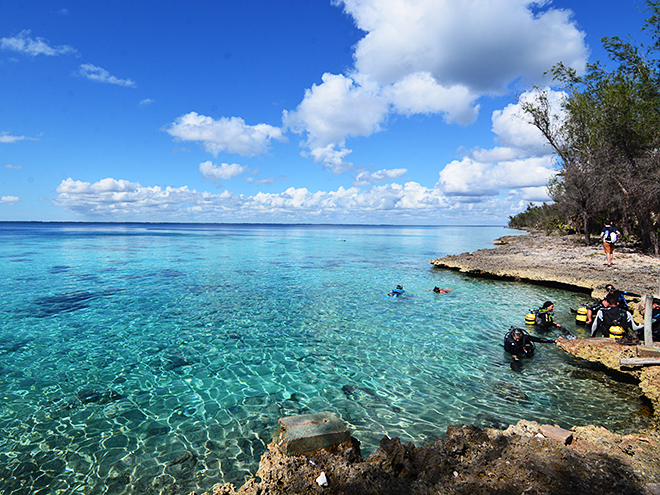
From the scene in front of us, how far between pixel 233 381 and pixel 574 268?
23067mm

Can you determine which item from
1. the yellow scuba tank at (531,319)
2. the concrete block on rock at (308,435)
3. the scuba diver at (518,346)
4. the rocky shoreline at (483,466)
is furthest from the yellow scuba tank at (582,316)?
the concrete block on rock at (308,435)

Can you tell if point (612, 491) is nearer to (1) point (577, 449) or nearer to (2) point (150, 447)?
(1) point (577, 449)

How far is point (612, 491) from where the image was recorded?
4098 millimetres

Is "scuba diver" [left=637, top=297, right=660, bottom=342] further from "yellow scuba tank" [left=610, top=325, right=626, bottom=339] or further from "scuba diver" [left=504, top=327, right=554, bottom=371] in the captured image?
"scuba diver" [left=504, top=327, right=554, bottom=371]

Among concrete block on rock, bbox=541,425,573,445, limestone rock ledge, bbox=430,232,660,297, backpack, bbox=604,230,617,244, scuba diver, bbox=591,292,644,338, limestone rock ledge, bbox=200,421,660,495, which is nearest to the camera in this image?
limestone rock ledge, bbox=200,421,660,495

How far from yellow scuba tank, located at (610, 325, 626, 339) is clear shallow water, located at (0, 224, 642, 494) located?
1.95 metres

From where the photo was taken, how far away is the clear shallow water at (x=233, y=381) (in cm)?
594

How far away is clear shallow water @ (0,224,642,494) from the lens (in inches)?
234

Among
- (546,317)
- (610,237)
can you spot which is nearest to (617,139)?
(610,237)

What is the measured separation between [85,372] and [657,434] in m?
12.6

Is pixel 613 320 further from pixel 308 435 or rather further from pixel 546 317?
pixel 308 435

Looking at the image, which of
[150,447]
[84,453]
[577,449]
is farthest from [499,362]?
[84,453]

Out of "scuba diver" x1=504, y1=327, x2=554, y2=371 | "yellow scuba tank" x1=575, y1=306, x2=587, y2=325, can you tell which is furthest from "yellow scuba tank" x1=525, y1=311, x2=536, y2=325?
"scuba diver" x1=504, y1=327, x2=554, y2=371

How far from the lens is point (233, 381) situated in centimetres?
875
